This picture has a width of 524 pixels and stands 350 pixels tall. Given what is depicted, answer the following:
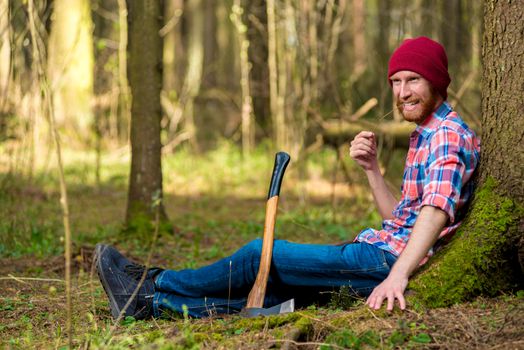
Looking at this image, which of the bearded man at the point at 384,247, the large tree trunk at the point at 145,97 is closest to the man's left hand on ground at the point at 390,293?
the bearded man at the point at 384,247

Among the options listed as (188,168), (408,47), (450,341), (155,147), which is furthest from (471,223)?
(188,168)

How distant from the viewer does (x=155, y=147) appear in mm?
5957

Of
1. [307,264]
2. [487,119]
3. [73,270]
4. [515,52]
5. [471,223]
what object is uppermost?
[515,52]

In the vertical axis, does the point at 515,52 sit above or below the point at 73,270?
above

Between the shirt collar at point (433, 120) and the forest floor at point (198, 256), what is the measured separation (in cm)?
80

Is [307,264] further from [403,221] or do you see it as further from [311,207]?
[311,207]

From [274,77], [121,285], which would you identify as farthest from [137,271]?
[274,77]

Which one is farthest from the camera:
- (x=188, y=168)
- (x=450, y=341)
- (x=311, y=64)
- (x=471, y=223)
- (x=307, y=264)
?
(x=188, y=168)

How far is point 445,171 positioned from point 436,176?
0.15ft

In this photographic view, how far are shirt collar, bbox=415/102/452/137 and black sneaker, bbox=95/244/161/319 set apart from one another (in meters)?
1.57

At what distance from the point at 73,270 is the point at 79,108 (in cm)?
759

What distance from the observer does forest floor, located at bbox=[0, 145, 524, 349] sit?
291cm

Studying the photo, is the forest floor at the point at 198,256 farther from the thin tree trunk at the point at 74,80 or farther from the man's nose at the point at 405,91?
the thin tree trunk at the point at 74,80

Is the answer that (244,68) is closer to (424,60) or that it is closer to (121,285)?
(121,285)
